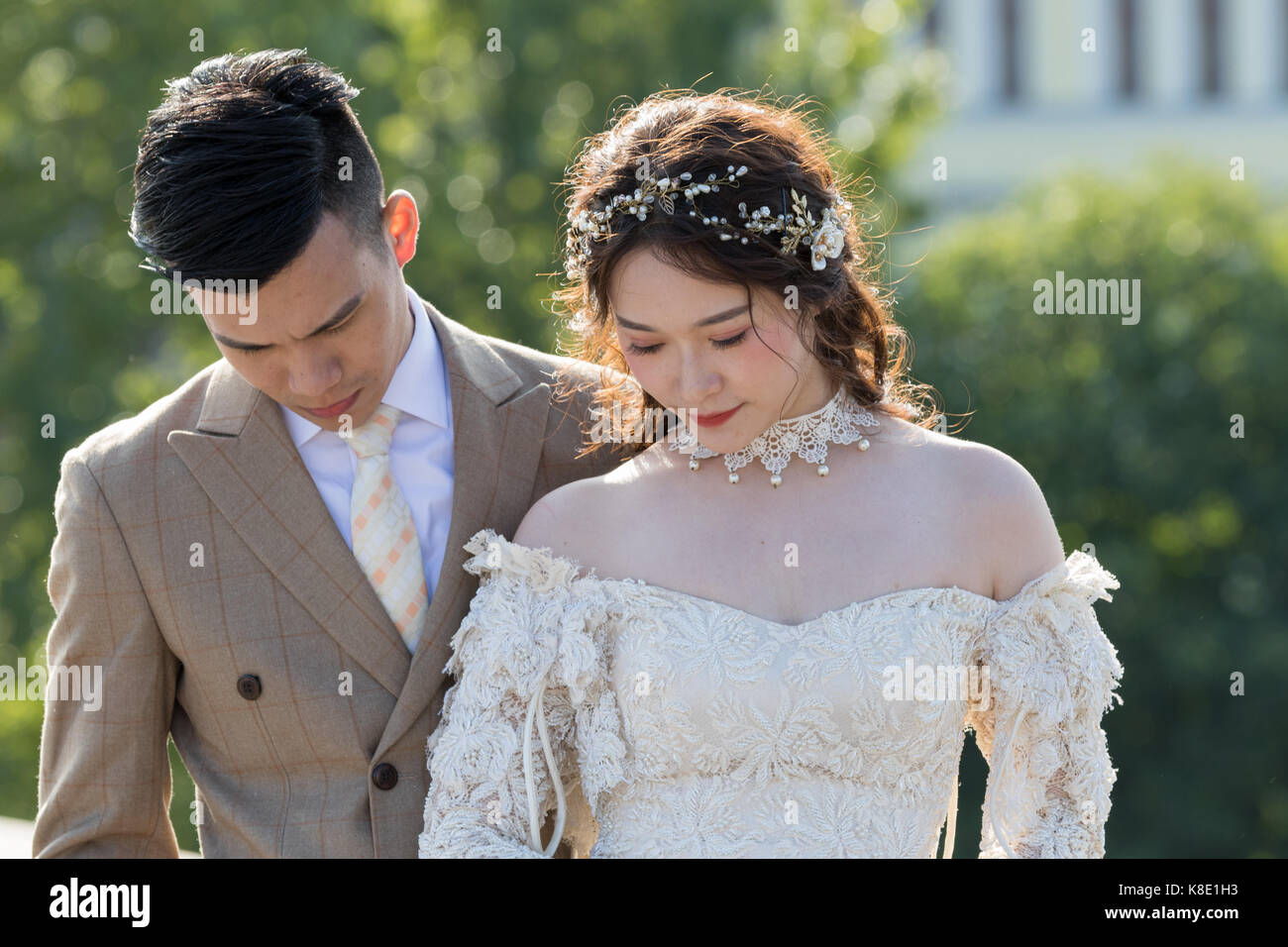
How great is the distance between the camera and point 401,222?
343 cm

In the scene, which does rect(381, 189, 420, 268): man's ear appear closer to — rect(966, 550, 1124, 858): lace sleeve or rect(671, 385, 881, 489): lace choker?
rect(671, 385, 881, 489): lace choker

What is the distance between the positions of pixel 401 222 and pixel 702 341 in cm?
83

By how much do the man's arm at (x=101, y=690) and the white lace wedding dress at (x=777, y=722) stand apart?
0.61 metres

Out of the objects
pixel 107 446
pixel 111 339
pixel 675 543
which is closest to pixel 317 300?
pixel 107 446

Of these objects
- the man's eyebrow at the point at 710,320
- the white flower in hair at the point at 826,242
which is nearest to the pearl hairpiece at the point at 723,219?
the white flower in hair at the point at 826,242

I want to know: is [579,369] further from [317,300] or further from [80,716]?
[80,716]

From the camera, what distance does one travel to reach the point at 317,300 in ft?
10.1

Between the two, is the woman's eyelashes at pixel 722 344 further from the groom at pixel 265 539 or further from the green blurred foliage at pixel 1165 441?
the green blurred foliage at pixel 1165 441

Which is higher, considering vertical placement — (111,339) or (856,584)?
(856,584)

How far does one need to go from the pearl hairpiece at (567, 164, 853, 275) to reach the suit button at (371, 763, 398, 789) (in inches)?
41.8

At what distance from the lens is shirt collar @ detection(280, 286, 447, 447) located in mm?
3326

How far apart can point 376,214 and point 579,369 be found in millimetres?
577

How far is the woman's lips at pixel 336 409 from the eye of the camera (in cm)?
320

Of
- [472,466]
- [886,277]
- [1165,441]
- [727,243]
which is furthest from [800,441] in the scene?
[1165,441]
